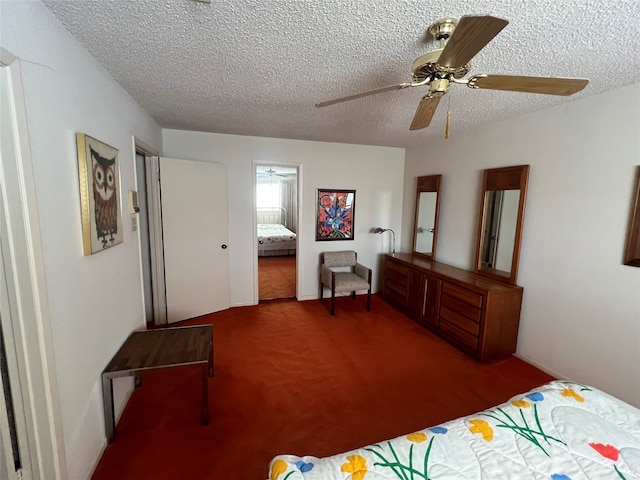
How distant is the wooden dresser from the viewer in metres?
2.55

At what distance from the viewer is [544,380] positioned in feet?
7.72

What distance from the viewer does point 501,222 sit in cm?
284

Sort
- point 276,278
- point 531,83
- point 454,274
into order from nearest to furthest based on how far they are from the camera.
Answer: point 531,83 < point 454,274 < point 276,278

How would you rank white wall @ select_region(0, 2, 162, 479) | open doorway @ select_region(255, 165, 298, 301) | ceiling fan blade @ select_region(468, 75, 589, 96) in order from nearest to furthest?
white wall @ select_region(0, 2, 162, 479), ceiling fan blade @ select_region(468, 75, 589, 96), open doorway @ select_region(255, 165, 298, 301)

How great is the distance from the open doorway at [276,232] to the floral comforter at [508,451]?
10.2 feet

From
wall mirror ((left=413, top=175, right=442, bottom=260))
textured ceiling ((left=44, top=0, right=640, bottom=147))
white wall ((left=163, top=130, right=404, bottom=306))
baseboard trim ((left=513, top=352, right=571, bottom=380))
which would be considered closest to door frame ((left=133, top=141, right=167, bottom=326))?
white wall ((left=163, top=130, right=404, bottom=306))

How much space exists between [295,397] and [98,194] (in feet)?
6.27

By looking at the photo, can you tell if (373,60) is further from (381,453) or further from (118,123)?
(381,453)

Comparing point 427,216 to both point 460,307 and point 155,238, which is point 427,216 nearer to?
point 460,307

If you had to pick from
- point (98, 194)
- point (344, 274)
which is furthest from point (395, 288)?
point (98, 194)

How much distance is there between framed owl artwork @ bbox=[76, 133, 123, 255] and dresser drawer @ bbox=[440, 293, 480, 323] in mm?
2997

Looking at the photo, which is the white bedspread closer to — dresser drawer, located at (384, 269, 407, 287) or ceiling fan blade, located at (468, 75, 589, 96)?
dresser drawer, located at (384, 269, 407, 287)

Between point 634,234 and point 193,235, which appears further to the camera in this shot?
point 193,235

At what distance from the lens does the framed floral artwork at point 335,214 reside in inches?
159
